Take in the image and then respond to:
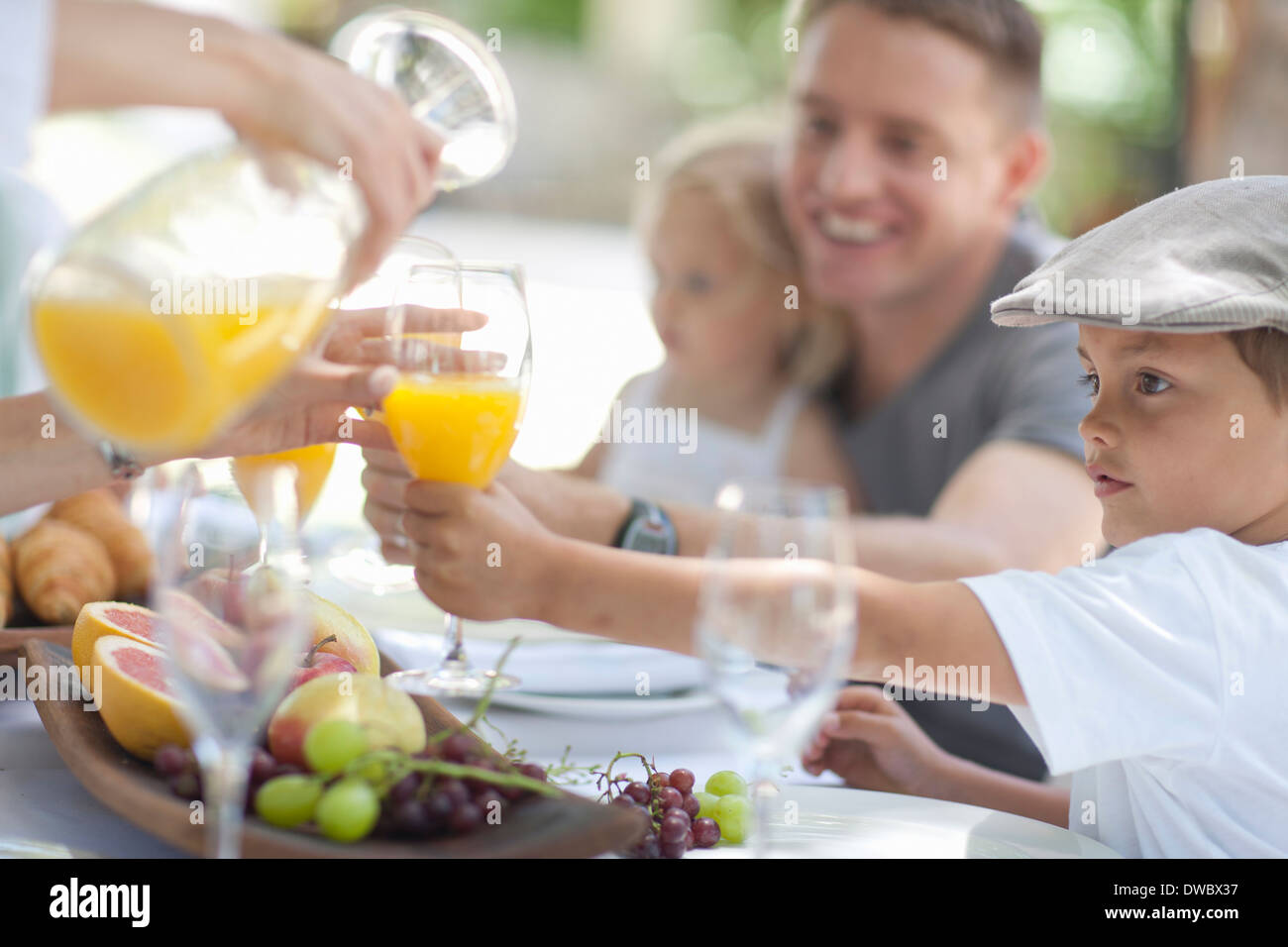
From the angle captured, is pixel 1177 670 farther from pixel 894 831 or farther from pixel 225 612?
pixel 225 612

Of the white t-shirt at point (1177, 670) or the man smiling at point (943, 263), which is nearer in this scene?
the white t-shirt at point (1177, 670)

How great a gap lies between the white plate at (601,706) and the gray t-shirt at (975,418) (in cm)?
65

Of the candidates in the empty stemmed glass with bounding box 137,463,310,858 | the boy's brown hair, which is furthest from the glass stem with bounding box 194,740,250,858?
the boy's brown hair

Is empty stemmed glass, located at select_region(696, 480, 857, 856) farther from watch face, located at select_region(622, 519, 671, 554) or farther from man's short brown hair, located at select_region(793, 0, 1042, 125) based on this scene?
man's short brown hair, located at select_region(793, 0, 1042, 125)

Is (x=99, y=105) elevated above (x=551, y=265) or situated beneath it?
situated beneath

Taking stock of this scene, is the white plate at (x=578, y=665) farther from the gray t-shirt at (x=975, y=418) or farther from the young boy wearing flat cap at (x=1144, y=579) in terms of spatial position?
the gray t-shirt at (x=975, y=418)

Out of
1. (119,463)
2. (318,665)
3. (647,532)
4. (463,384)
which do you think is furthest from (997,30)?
(318,665)

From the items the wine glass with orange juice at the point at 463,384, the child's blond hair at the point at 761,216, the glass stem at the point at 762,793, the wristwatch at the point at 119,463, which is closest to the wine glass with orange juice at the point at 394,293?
the wine glass with orange juice at the point at 463,384

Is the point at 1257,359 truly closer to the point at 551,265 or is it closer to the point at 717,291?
the point at 717,291

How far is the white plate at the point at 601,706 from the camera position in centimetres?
139

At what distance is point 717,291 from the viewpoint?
295 cm
